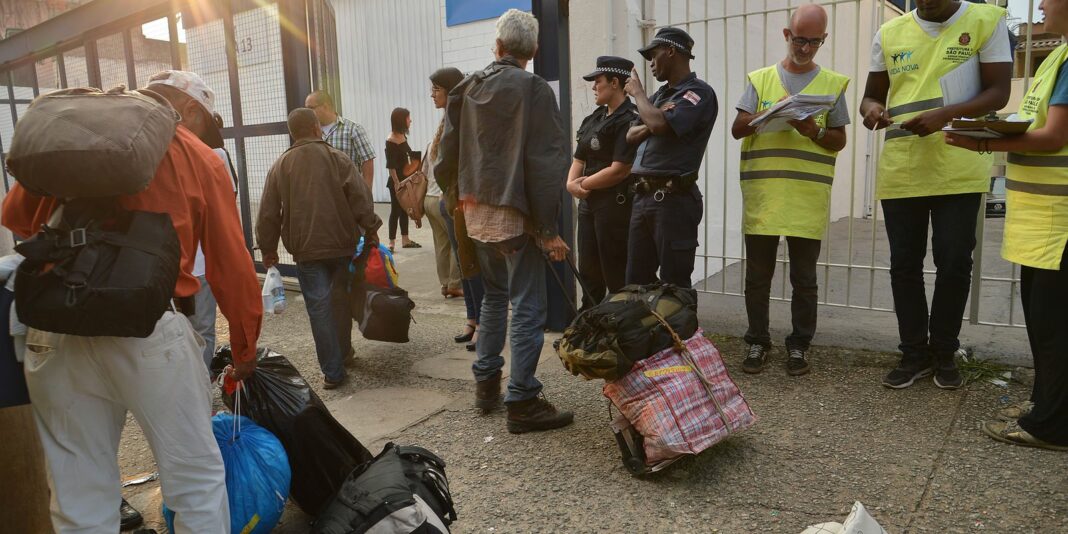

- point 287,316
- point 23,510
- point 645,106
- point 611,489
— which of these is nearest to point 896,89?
point 645,106

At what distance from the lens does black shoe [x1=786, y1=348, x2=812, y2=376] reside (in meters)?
4.07

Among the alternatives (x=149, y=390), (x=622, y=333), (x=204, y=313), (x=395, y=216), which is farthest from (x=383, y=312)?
(x=395, y=216)

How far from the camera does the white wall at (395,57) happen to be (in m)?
11.8

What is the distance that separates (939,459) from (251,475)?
8.80 feet

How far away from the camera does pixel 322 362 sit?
14.8ft

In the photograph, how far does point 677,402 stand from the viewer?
2.95 metres

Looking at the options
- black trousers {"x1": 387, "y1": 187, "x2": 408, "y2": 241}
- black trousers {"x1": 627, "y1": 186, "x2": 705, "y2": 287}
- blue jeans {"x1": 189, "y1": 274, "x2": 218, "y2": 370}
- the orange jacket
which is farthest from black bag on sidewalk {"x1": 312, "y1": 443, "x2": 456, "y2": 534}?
black trousers {"x1": 387, "y1": 187, "x2": 408, "y2": 241}

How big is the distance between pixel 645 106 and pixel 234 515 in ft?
9.13

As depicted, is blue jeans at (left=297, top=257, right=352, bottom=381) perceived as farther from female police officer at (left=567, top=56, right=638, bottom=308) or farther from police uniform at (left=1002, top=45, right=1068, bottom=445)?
police uniform at (left=1002, top=45, right=1068, bottom=445)

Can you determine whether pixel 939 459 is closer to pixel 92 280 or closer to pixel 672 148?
pixel 672 148

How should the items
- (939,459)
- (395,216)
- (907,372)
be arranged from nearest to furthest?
1. (939,459)
2. (907,372)
3. (395,216)

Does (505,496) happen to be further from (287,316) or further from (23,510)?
(287,316)

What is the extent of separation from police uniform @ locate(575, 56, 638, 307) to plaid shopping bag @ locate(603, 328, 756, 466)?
1.29m

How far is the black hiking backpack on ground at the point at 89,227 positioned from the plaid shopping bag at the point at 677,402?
180 centimetres
